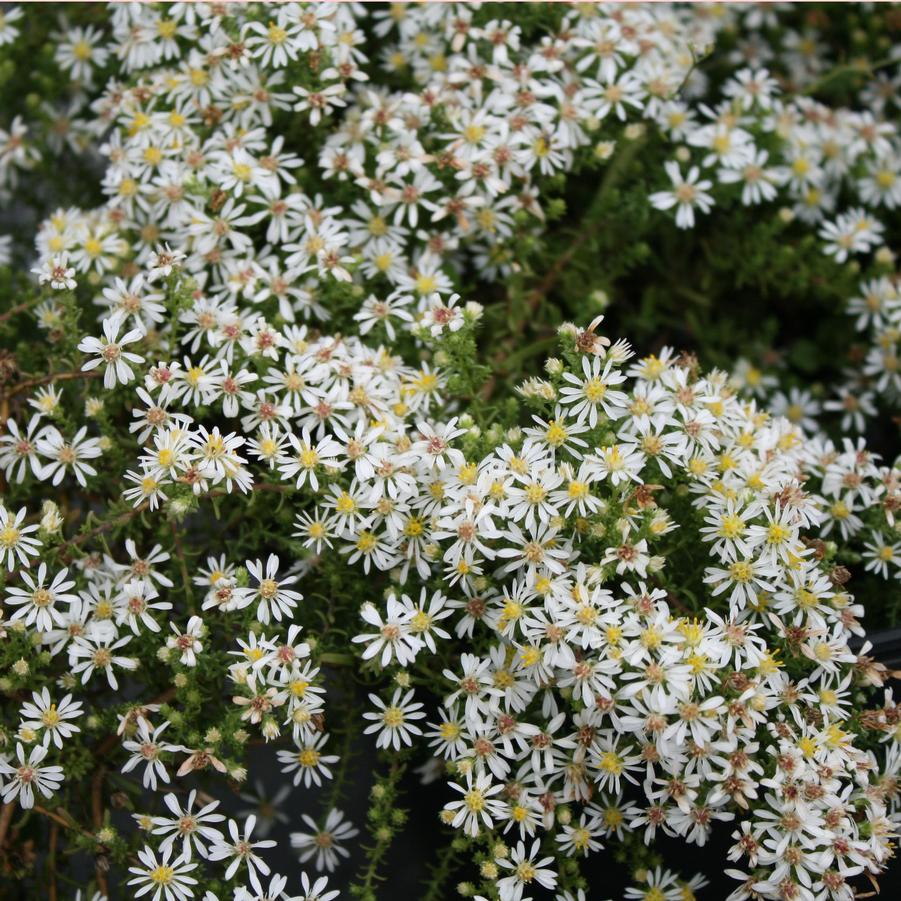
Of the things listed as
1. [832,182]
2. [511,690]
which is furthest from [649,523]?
[832,182]

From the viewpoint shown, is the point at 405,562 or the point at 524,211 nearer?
the point at 405,562

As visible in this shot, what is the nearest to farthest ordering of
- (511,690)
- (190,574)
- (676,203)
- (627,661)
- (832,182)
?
(627,661), (511,690), (190,574), (676,203), (832,182)

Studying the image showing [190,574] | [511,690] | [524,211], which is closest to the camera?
[511,690]

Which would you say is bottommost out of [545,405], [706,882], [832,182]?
[706,882]

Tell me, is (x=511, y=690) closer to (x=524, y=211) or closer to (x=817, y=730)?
(x=817, y=730)

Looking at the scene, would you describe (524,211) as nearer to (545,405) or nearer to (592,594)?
(545,405)

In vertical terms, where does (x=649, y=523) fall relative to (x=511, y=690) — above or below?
above

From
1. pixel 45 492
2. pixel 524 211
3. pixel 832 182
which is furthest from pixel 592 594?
pixel 832 182
